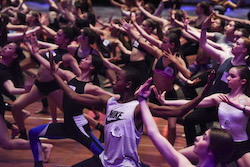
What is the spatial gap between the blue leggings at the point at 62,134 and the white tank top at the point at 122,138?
79 cm

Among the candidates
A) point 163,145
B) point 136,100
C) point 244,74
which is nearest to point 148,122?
point 163,145

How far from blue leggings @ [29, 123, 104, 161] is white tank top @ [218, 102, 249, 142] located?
119 cm

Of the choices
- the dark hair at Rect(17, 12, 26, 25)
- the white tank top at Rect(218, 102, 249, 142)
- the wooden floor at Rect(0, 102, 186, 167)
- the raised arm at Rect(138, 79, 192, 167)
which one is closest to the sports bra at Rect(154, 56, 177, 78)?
the wooden floor at Rect(0, 102, 186, 167)

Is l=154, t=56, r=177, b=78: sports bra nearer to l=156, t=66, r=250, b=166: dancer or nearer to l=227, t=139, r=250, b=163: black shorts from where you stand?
l=156, t=66, r=250, b=166: dancer

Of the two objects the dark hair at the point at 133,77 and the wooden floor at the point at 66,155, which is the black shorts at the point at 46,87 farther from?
the dark hair at the point at 133,77

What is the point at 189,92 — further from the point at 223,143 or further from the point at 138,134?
the point at 223,143

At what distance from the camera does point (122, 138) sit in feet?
10.4

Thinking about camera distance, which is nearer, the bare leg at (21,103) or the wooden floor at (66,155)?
the wooden floor at (66,155)

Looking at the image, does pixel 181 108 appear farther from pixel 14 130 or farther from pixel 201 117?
pixel 14 130

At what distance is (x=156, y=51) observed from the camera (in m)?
5.25

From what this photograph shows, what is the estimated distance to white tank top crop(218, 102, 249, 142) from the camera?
370 centimetres

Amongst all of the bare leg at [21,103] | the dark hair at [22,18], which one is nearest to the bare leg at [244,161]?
the bare leg at [21,103]

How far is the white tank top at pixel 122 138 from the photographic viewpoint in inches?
124

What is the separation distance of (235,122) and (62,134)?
1.64 m
